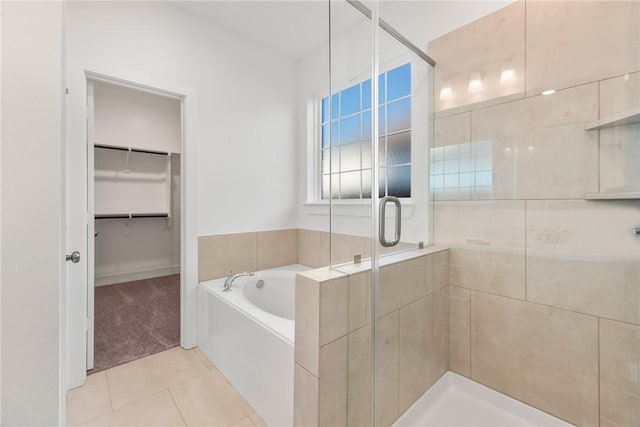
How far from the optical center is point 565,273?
1.34m

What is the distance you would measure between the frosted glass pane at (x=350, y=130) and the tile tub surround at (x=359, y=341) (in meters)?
0.70

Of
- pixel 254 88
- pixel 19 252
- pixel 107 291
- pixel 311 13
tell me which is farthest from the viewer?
pixel 107 291

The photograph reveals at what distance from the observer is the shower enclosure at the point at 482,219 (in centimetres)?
118

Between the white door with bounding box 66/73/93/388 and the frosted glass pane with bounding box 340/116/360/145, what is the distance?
1627 mm

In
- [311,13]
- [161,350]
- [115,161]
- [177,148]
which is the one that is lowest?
[161,350]

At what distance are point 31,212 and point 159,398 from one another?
5.14ft

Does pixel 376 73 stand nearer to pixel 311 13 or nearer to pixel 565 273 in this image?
pixel 311 13

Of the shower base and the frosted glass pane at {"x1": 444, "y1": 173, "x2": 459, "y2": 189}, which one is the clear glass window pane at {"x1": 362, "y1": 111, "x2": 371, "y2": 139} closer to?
the frosted glass pane at {"x1": 444, "y1": 173, "x2": 459, "y2": 189}

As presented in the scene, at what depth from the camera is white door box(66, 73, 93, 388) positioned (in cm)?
167

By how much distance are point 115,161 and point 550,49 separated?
4.56 meters

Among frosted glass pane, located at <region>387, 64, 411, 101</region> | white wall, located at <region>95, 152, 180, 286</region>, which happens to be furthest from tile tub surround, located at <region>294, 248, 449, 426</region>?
white wall, located at <region>95, 152, 180, 286</region>

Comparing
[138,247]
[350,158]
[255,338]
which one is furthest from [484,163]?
[138,247]

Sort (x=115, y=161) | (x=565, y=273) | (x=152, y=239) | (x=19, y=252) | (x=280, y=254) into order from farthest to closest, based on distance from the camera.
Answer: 1. (x=152, y=239)
2. (x=115, y=161)
3. (x=280, y=254)
4. (x=565, y=273)
5. (x=19, y=252)

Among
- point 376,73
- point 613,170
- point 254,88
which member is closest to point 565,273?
point 613,170
